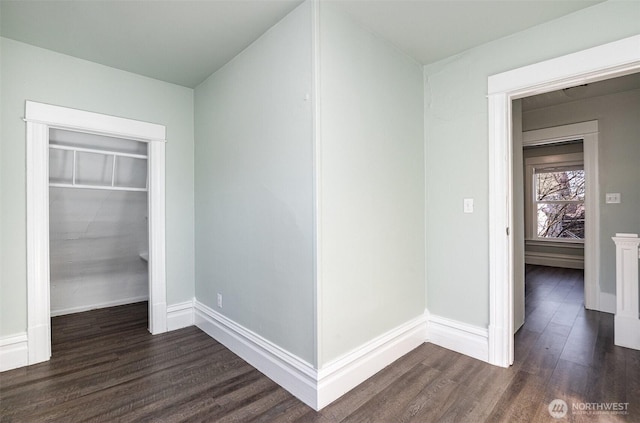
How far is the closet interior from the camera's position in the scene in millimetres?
3236

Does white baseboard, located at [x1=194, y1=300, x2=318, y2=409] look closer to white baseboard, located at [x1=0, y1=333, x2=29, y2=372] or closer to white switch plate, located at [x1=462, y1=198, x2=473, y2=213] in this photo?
white baseboard, located at [x1=0, y1=333, x2=29, y2=372]

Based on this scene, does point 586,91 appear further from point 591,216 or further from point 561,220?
point 561,220

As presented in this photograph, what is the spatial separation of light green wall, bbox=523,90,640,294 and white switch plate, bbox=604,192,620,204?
3 centimetres

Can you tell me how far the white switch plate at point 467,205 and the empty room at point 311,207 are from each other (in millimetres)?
11

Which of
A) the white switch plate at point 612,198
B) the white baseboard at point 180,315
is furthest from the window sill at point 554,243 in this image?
the white baseboard at point 180,315

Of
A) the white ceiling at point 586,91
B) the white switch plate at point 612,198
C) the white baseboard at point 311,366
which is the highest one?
the white ceiling at point 586,91

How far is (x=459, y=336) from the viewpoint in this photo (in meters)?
2.51

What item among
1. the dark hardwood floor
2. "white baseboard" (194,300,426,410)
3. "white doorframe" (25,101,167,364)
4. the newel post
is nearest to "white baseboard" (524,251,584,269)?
the dark hardwood floor

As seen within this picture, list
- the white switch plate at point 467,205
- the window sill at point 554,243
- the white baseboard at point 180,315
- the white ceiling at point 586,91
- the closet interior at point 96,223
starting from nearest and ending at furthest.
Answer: the white switch plate at point 467,205 → the white baseboard at point 180,315 → the white ceiling at point 586,91 → the closet interior at point 96,223 → the window sill at point 554,243

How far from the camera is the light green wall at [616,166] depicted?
3.29 metres

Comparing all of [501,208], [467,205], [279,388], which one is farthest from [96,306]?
[501,208]

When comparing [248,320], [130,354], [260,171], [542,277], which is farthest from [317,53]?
[542,277]

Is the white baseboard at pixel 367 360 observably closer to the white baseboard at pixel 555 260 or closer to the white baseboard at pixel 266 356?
the white baseboard at pixel 266 356

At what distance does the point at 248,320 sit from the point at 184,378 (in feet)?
1.85
